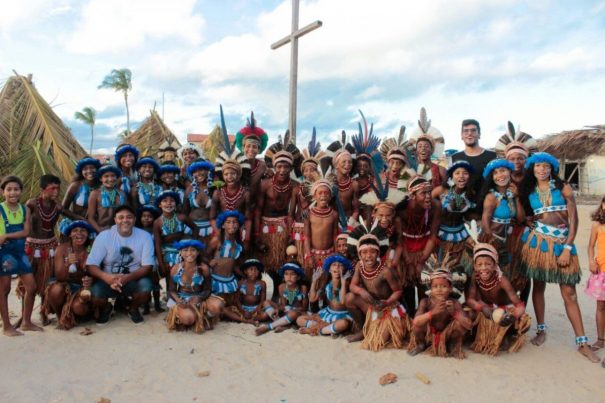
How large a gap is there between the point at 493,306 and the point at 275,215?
7.52 feet

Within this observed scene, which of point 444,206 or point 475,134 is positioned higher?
point 475,134

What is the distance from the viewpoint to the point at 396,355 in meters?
3.70

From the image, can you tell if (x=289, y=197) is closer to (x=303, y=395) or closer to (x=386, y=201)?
(x=386, y=201)

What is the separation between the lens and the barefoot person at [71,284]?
14.1ft

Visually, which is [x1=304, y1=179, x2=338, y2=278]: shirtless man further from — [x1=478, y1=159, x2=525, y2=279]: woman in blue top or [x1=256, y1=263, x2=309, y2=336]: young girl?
[x1=478, y1=159, x2=525, y2=279]: woman in blue top

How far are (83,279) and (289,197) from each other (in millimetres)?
2124

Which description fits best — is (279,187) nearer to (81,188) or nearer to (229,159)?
(229,159)

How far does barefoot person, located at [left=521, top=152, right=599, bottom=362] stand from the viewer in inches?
153

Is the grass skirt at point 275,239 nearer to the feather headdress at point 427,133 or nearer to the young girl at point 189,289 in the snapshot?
the young girl at point 189,289

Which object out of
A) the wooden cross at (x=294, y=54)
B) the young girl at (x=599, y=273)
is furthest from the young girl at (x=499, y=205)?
the wooden cross at (x=294, y=54)

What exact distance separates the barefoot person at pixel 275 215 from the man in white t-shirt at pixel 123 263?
1.14 metres

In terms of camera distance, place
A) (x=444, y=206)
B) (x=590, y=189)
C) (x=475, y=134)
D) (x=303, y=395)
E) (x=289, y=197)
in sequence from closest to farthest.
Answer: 1. (x=303, y=395)
2. (x=444, y=206)
3. (x=475, y=134)
4. (x=289, y=197)
5. (x=590, y=189)

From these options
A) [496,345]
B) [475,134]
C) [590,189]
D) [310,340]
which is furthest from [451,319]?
[590,189]

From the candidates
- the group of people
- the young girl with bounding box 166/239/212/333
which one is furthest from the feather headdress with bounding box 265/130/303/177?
the young girl with bounding box 166/239/212/333
